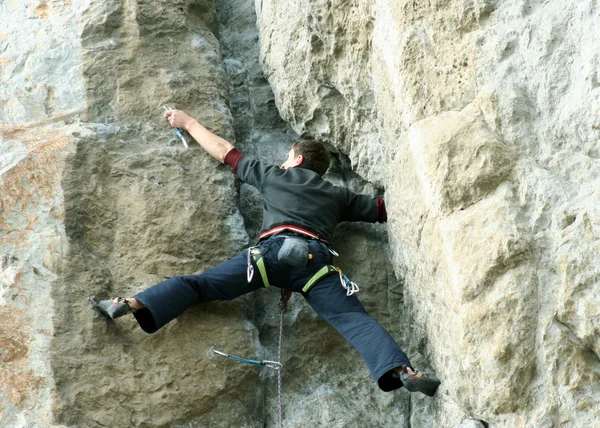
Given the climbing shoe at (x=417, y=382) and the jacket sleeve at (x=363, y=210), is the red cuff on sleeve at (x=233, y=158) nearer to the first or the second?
the jacket sleeve at (x=363, y=210)

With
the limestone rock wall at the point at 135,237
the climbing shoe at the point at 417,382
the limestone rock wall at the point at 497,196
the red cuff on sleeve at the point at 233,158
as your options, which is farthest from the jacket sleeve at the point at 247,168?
the climbing shoe at the point at 417,382

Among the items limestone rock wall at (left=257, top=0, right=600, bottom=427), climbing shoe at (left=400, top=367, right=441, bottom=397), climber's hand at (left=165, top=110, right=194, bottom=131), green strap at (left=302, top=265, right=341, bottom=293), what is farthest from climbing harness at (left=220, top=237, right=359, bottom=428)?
climber's hand at (left=165, top=110, right=194, bottom=131)

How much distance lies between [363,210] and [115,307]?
152 cm

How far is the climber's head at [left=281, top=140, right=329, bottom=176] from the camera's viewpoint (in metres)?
4.89

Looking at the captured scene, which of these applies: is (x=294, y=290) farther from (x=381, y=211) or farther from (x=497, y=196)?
(x=497, y=196)

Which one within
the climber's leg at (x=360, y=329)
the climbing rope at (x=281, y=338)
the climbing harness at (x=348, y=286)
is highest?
the climbing harness at (x=348, y=286)

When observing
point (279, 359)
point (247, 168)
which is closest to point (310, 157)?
point (247, 168)

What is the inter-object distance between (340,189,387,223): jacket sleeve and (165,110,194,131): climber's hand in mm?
1033

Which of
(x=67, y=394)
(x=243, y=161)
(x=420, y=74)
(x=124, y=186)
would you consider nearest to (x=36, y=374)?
(x=67, y=394)

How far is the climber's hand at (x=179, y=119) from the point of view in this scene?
5.00m

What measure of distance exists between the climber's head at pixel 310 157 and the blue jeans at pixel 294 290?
0.59 metres

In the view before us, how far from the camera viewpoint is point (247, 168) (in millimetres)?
4809

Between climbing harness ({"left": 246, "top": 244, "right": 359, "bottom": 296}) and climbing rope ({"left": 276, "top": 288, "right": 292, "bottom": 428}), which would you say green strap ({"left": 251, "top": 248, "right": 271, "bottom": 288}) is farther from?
climbing rope ({"left": 276, "top": 288, "right": 292, "bottom": 428})

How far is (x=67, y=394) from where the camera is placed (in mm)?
3957
